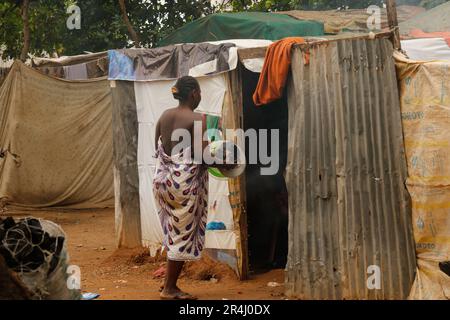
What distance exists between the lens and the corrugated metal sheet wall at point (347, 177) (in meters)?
5.41

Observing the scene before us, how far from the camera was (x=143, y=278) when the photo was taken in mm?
7336

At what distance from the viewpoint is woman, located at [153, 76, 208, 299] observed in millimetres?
5871

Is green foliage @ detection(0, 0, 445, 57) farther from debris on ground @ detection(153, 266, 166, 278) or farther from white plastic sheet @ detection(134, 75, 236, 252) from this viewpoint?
debris on ground @ detection(153, 266, 166, 278)

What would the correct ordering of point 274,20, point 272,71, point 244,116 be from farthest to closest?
point 274,20
point 244,116
point 272,71

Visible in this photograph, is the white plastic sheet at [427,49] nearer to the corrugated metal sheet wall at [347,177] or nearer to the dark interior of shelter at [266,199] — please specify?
the dark interior of shelter at [266,199]

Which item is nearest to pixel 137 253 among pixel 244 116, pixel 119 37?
pixel 244 116

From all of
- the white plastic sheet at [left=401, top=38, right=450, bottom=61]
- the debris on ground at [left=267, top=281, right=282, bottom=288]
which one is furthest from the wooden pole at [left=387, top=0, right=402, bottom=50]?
the debris on ground at [left=267, top=281, right=282, bottom=288]

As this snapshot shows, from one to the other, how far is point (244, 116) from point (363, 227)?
90.9 inches

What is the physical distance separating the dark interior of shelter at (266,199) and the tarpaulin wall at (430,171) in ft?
7.83

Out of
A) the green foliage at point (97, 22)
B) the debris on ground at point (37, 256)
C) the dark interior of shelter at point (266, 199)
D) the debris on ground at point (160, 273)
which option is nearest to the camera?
the debris on ground at point (37, 256)

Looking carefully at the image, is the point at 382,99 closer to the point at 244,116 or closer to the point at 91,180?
the point at 244,116

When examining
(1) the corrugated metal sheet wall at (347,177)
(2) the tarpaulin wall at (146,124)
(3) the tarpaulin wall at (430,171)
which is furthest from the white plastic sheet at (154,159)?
(3) the tarpaulin wall at (430,171)
